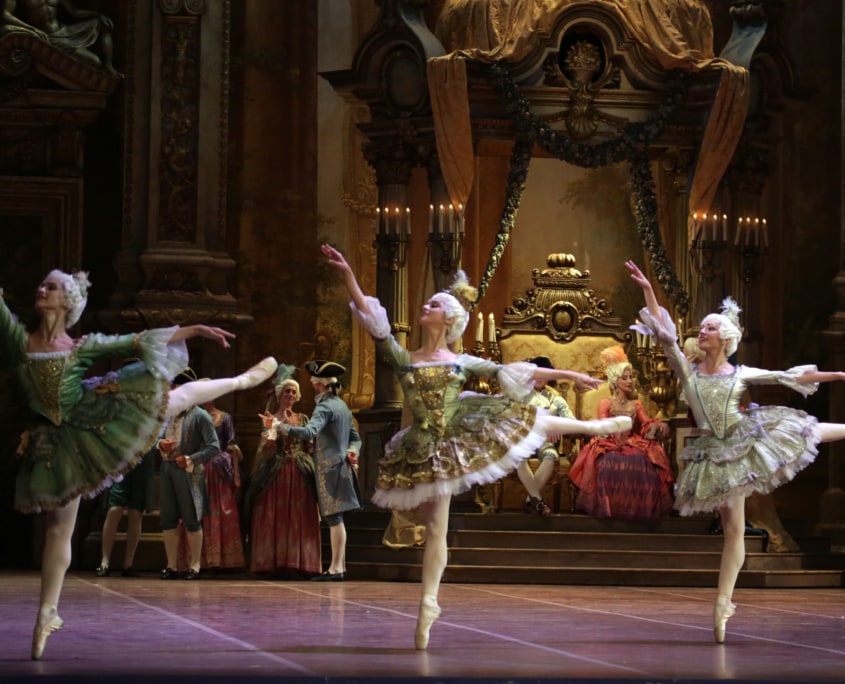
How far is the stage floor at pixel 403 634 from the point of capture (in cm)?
660

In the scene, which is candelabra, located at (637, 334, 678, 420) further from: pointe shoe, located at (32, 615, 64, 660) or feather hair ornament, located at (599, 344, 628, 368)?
pointe shoe, located at (32, 615, 64, 660)

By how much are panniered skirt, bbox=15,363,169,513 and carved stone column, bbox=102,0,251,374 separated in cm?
621

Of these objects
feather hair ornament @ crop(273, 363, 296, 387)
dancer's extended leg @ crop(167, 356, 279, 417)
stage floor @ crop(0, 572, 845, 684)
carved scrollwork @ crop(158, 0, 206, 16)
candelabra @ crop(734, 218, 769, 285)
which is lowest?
stage floor @ crop(0, 572, 845, 684)

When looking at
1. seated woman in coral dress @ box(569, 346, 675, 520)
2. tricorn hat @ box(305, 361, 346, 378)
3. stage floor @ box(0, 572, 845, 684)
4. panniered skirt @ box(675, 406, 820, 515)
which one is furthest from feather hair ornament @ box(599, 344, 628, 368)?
panniered skirt @ box(675, 406, 820, 515)

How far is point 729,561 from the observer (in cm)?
816

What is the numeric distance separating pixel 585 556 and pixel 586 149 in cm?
319

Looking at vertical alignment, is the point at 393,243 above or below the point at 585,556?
above

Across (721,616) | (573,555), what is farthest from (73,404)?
(573,555)

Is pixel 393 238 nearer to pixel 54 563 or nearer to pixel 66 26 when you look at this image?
pixel 66 26

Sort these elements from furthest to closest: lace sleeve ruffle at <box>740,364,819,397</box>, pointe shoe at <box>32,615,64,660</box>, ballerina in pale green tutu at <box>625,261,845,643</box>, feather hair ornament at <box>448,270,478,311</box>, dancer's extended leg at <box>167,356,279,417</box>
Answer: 1. feather hair ornament at <box>448,270,478,311</box>
2. lace sleeve ruffle at <box>740,364,819,397</box>
3. ballerina in pale green tutu at <box>625,261,845,643</box>
4. dancer's extended leg at <box>167,356,279,417</box>
5. pointe shoe at <box>32,615,64,660</box>

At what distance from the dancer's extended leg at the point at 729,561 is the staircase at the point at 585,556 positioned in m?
3.77

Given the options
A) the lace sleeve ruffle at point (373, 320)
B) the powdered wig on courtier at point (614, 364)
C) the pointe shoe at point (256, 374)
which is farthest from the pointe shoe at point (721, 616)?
the powdered wig on courtier at point (614, 364)

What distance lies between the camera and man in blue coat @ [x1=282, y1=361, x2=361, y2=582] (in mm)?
11875

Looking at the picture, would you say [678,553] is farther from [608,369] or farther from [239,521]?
[239,521]
